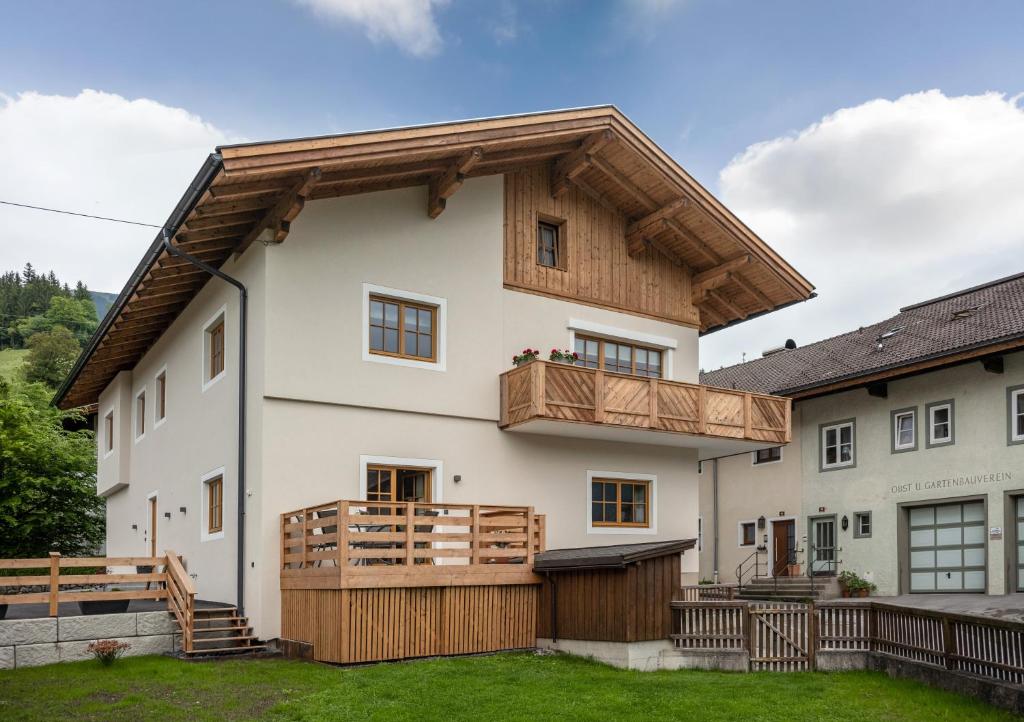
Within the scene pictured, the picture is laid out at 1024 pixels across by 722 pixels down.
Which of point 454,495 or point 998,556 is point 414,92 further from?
point 998,556

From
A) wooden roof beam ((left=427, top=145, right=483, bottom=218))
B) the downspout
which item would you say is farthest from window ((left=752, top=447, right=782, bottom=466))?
the downspout

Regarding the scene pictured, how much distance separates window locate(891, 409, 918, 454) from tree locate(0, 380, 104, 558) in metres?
22.8

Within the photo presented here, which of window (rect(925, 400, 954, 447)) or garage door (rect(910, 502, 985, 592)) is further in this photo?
window (rect(925, 400, 954, 447))

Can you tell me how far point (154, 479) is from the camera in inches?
843

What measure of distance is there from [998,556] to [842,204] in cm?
1333

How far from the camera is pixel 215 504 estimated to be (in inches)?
677

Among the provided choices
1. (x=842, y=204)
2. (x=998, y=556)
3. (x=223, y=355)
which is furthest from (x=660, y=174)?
(x=842, y=204)

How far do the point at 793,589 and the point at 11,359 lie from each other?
7932cm

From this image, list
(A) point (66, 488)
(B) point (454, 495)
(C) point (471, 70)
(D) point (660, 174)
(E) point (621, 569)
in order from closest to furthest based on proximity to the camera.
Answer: (E) point (621, 569) < (B) point (454, 495) < (D) point (660, 174) < (C) point (471, 70) < (A) point (66, 488)

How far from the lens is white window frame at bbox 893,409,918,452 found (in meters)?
23.2

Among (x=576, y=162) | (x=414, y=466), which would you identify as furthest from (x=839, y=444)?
(x=414, y=466)

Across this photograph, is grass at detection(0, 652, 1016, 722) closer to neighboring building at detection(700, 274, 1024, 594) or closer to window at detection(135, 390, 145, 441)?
neighboring building at detection(700, 274, 1024, 594)

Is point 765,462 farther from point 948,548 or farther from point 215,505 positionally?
point 215,505

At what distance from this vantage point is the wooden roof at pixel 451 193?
14.5m
